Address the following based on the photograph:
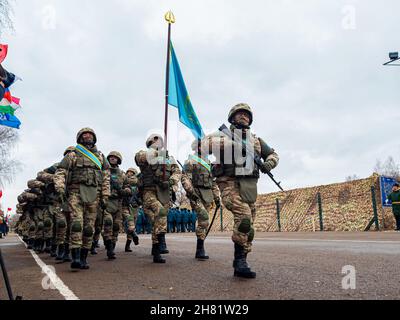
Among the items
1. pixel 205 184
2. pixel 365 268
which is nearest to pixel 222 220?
pixel 205 184

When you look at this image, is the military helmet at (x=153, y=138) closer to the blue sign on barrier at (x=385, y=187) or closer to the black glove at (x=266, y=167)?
the black glove at (x=266, y=167)

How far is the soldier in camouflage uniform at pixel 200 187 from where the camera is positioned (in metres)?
7.94

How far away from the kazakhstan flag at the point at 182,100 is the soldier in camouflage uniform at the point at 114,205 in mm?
2225

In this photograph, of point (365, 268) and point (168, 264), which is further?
point (168, 264)

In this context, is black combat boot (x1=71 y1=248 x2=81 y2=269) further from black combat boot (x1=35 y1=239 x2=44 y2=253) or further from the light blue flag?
black combat boot (x1=35 y1=239 x2=44 y2=253)

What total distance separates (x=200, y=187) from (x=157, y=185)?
1.15m

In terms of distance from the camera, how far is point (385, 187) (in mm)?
18797

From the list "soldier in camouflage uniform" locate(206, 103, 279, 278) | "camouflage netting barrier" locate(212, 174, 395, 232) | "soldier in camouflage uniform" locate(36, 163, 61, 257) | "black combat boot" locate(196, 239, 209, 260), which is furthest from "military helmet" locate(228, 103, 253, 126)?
"camouflage netting barrier" locate(212, 174, 395, 232)

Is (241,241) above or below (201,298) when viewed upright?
above

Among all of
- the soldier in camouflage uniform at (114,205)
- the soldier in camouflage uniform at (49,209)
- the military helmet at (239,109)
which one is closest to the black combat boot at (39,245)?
the soldier in camouflage uniform at (49,209)

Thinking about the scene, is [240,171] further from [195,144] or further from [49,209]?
[49,209]

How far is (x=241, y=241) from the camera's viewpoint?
16.4 feet
